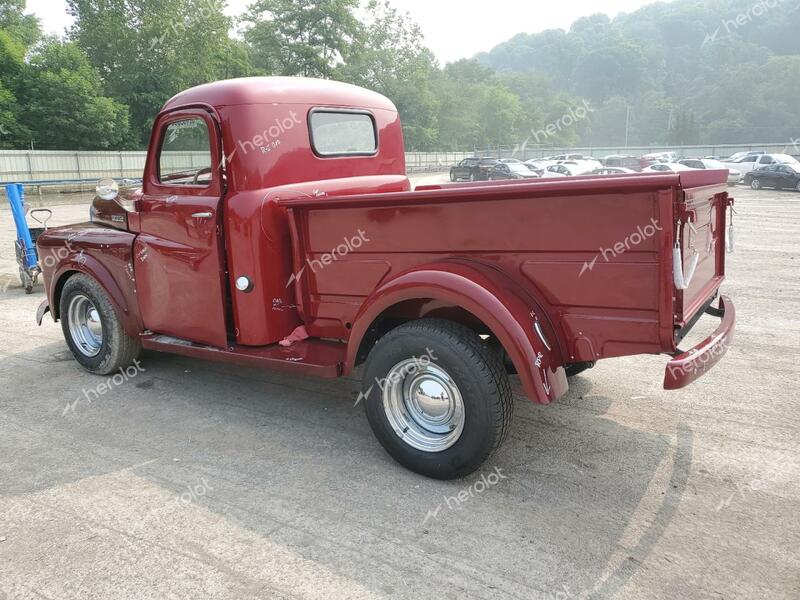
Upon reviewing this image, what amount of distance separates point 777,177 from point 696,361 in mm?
28217

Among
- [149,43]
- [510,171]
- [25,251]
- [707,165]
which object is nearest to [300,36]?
[149,43]

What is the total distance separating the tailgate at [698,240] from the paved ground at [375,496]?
911mm

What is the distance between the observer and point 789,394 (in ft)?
14.6

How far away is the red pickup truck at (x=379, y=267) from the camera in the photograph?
9.57ft

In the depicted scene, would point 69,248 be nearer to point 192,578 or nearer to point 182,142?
point 182,142

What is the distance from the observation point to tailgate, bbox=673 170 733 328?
2.77 metres

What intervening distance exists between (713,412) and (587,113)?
113 meters

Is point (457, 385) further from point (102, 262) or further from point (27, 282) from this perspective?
point (27, 282)

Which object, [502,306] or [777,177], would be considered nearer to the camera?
[502,306]

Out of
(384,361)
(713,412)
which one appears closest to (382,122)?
(384,361)

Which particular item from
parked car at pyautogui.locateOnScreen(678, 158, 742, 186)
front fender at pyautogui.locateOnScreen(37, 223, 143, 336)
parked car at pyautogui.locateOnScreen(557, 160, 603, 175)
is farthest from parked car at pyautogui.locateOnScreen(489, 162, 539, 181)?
front fender at pyautogui.locateOnScreen(37, 223, 143, 336)

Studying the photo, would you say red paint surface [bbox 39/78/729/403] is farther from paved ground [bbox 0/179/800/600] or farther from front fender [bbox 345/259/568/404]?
paved ground [bbox 0/179/800/600]

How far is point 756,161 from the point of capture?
3195 cm

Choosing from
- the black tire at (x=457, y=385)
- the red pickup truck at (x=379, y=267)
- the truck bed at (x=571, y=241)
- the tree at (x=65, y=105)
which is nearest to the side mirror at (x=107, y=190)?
the red pickup truck at (x=379, y=267)
